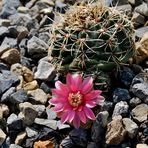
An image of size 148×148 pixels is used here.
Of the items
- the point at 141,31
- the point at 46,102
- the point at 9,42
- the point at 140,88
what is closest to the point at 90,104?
the point at 140,88

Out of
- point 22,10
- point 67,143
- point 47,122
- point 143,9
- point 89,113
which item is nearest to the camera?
point 89,113

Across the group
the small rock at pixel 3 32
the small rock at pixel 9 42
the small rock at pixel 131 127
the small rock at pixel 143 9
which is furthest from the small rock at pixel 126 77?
the small rock at pixel 3 32

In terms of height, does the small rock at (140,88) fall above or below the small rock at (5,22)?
above

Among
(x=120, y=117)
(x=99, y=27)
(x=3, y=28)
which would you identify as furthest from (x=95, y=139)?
(x=3, y=28)

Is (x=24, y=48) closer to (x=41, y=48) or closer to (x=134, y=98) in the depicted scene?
(x=41, y=48)

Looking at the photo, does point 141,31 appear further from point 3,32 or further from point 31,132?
point 31,132

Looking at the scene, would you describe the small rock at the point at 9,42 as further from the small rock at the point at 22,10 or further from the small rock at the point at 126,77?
the small rock at the point at 126,77
